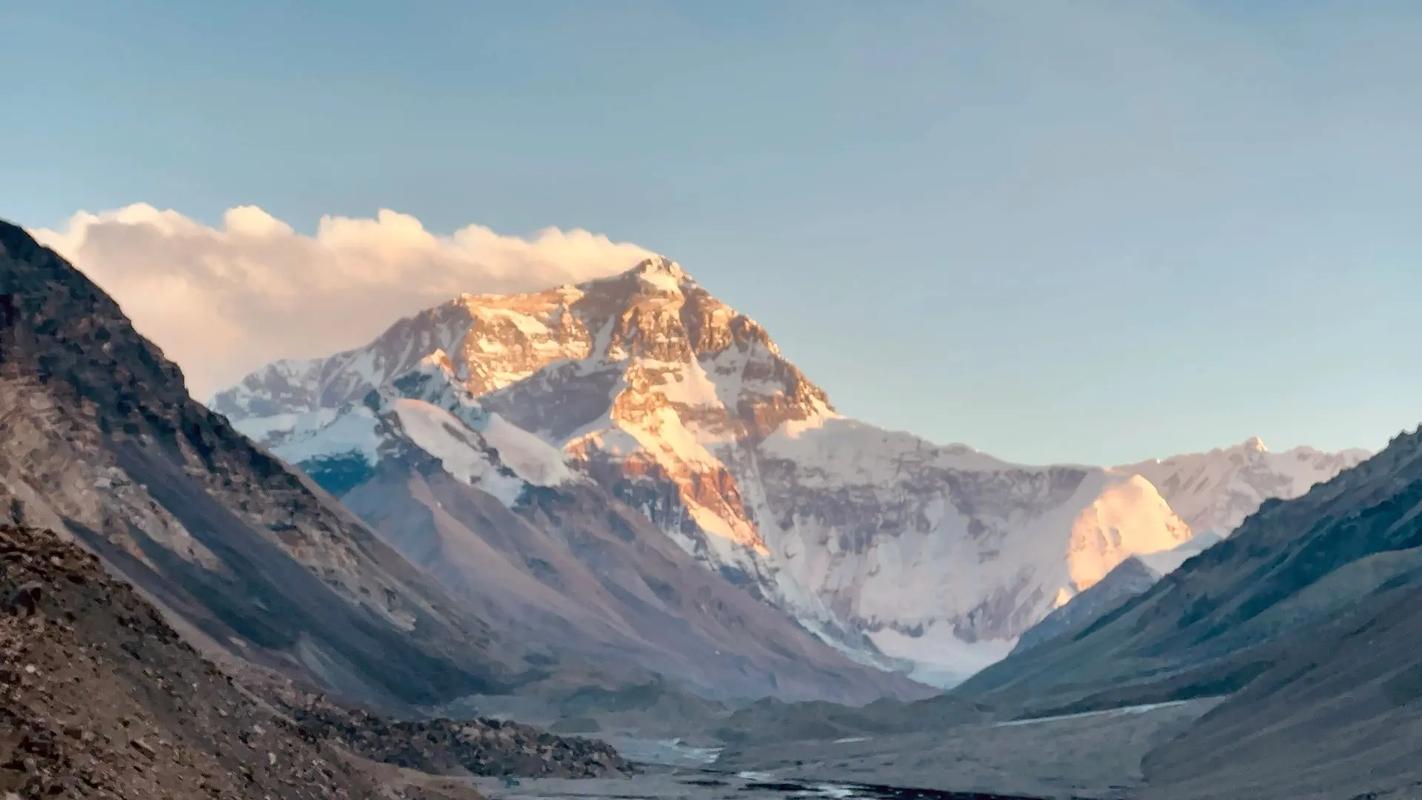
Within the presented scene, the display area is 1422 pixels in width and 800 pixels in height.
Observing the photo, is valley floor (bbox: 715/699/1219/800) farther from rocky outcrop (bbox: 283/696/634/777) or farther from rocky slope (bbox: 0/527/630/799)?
rocky slope (bbox: 0/527/630/799)

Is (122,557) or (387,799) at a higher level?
(122,557)

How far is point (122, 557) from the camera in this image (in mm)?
189500

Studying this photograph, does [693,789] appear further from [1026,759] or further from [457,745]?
[1026,759]

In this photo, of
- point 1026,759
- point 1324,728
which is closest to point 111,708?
point 1324,728

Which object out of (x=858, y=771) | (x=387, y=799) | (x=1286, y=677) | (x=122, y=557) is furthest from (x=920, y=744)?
Answer: (x=387, y=799)

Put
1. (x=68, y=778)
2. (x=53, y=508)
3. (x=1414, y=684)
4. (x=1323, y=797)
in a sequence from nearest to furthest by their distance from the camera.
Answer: (x=68, y=778)
(x=1323, y=797)
(x=1414, y=684)
(x=53, y=508)

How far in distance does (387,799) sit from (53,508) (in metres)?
117

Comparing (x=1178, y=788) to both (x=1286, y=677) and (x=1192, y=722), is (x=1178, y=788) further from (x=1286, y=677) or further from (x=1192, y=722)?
(x=1192, y=722)

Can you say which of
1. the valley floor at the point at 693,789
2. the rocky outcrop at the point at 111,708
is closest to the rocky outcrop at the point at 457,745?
the valley floor at the point at 693,789

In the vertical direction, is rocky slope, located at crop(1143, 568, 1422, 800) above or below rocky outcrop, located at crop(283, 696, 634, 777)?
above

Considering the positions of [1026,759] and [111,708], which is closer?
[111,708]

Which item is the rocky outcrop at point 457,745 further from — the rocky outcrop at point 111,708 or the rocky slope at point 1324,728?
the rocky outcrop at point 111,708

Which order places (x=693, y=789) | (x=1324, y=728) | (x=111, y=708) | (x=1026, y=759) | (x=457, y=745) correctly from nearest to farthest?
1. (x=111, y=708)
2. (x=1324, y=728)
3. (x=693, y=789)
4. (x=457, y=745)
5. (x=1026, y=759)

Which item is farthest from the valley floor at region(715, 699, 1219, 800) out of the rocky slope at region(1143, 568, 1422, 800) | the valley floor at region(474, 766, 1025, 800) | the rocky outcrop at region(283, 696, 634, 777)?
the rocky outcrop at region(283, 696, 634, 777)
